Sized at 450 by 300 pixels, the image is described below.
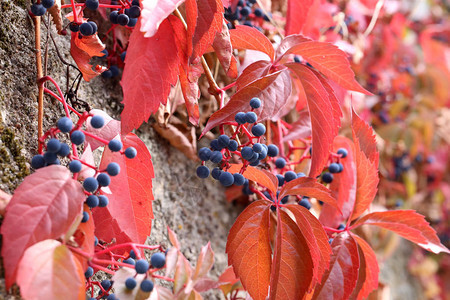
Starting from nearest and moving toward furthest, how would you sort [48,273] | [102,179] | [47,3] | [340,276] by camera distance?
[48,273] → [102,179] → [47,3] → [340,276]

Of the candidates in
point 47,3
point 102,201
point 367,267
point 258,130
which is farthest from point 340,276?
point 47,3

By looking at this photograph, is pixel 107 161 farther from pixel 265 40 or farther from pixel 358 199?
pixel 358 199

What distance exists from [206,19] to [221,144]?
0.67 ft

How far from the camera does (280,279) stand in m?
0.71

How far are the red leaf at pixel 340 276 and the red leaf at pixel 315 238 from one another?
43 mm

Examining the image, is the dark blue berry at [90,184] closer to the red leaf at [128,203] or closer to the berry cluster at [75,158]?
the berry cluster at [75,158]

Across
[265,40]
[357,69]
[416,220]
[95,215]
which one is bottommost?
[357,69]

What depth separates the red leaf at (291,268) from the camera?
2.31ft

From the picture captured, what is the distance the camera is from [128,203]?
659mm

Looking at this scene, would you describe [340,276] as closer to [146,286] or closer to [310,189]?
[310,189]

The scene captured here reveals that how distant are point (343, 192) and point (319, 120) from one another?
0.27 meters

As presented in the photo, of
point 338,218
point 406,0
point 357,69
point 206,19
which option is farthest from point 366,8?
point 206,19

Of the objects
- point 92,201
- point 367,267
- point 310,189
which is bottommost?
point 367,267

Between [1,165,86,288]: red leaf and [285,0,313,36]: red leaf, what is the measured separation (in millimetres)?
698
